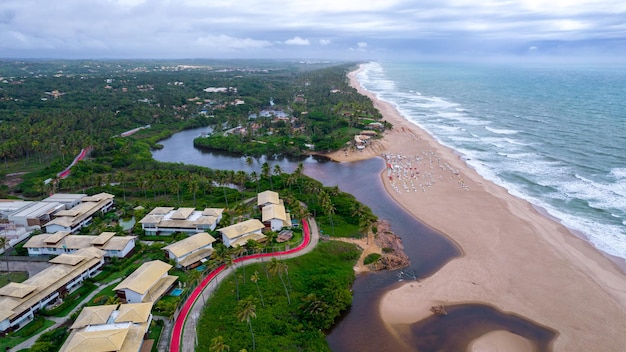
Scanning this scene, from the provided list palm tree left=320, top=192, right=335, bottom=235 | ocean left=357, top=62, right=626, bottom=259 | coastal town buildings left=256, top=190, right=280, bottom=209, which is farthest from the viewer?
ocean left=357, top=62, right=626, bottom=259

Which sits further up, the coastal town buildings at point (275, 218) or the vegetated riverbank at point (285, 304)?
the coastal town buildings at point (275, 218)

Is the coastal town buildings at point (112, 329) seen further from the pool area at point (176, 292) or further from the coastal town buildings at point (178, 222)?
the coastal town buildings at point (178, 222)

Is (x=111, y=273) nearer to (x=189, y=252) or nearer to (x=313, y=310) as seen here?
(x=189, y=252)

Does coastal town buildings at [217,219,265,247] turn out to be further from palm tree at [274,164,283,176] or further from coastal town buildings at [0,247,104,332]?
palm tree at [274,164,283,176]

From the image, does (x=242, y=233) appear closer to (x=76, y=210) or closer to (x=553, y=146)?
(x=76, y=210)

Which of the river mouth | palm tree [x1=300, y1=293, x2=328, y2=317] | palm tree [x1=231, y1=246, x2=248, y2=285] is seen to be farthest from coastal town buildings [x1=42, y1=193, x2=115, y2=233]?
the river mouth

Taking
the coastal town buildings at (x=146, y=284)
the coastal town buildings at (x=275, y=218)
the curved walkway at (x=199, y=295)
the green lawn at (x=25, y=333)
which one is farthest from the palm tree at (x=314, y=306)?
the green lawn at (x=25, y=333)
